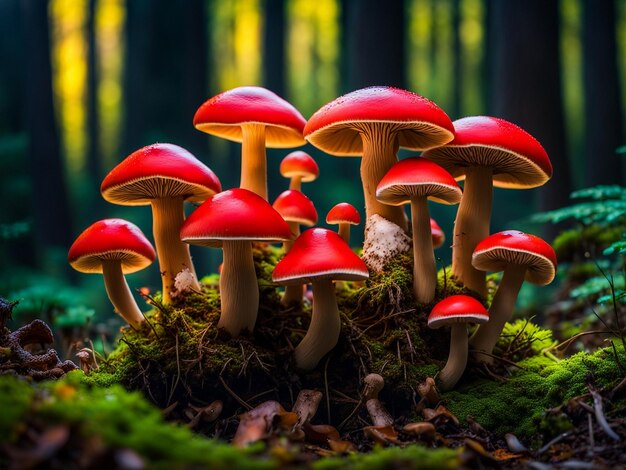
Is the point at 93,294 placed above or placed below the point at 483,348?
below

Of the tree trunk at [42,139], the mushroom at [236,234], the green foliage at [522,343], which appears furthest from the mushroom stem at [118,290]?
the tree trunk at [42,139]

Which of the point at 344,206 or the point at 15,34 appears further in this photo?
the point at 15,34

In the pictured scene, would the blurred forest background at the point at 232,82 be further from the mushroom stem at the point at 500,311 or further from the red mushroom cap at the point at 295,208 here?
the mushroom stem at the point at 500,311

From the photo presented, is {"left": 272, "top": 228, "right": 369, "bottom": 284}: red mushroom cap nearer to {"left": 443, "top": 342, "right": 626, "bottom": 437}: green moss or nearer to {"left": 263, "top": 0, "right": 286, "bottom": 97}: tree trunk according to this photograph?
{"left": 443, "top": 342, "right": 626, "bottom": 437}: green moss

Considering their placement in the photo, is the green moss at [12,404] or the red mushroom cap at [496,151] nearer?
the green moss at [12,404]

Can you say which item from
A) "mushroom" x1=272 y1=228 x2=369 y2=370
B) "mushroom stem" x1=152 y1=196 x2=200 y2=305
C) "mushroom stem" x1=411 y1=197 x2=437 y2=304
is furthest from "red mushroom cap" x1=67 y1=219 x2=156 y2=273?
"mushroom stem" x1=411 y1=197 x2=437 y2=304

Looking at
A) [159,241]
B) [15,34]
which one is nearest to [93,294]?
[15,34]

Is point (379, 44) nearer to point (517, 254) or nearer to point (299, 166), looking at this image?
point (299, 166)

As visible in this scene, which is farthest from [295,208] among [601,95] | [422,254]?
[601,95]

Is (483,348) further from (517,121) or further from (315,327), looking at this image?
(517,121)
